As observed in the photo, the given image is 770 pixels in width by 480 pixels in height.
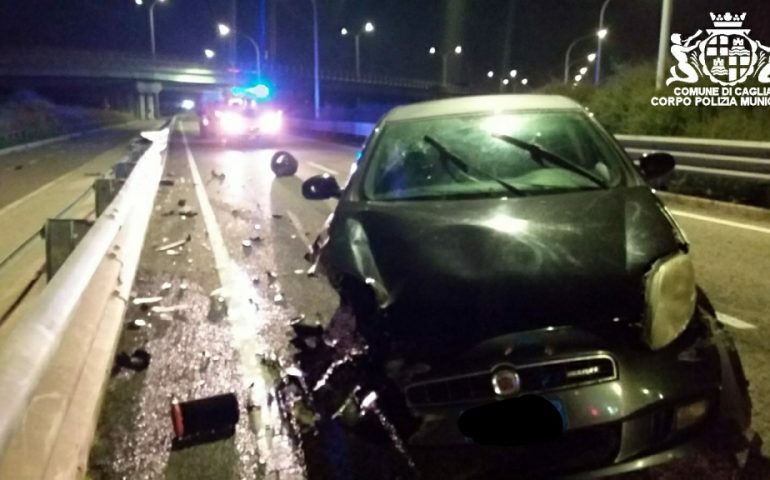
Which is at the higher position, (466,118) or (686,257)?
(466,118)

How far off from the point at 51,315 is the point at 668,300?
8.43 ft

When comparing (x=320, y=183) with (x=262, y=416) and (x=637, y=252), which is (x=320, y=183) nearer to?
(x=262, y=416)

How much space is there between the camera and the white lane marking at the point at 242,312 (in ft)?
15.9

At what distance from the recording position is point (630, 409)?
2.93 meters

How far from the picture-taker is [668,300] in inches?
129

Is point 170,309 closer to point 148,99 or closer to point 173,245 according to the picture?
point 173,245

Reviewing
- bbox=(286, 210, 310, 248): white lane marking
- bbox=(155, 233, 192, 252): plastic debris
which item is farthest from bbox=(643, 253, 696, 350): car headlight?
bbox=(155, 233, 192, 252): plastic debris

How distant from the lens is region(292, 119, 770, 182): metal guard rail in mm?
11320

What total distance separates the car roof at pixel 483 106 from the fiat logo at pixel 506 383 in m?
2.70

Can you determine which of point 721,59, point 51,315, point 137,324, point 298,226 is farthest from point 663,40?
point 51,315

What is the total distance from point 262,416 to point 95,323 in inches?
47.8

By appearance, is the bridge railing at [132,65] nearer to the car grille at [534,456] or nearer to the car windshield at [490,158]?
the car windshield at [490,158]

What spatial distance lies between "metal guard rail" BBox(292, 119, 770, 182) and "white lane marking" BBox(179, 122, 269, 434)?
23.1ft

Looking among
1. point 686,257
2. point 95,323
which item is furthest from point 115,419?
point 686,257
